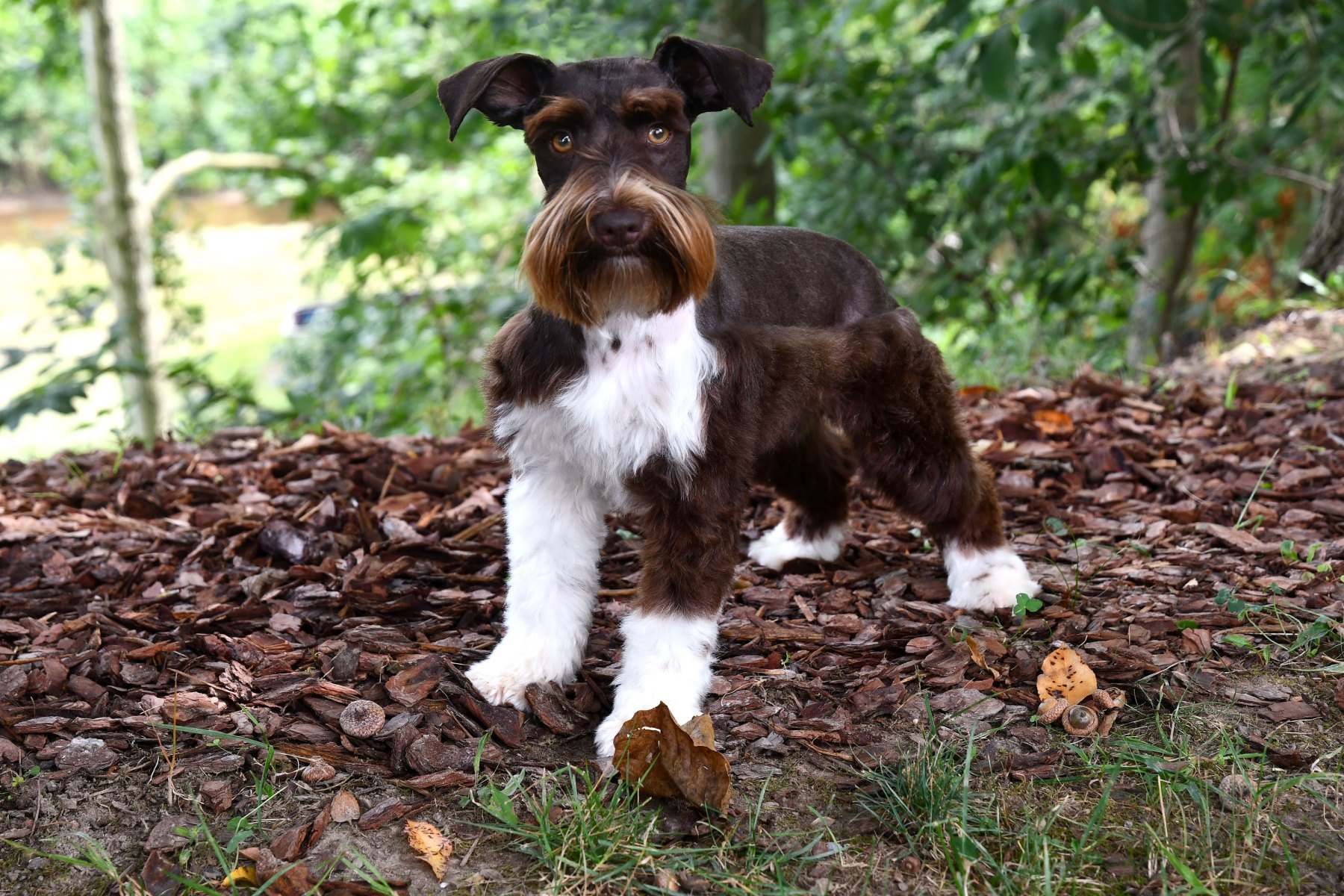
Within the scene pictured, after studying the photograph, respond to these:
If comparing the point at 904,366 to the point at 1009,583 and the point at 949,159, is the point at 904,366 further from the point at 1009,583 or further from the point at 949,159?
the point at 949,159

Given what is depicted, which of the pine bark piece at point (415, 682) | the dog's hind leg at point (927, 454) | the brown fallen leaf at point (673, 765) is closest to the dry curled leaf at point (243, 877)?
the pine bark piece at point (415, 682)

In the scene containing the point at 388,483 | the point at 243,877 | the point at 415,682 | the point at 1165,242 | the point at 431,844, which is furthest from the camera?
the point at 1165,242

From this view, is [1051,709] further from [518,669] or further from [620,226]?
[620,226]

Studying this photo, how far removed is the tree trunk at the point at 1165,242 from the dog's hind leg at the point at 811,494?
3.74m

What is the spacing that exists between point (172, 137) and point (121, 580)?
46.7 ft

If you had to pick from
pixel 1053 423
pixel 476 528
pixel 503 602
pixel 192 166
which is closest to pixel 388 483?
pixel 476 528

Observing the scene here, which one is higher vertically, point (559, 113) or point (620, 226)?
point (559, 113)

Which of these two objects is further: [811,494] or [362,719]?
[811,494]

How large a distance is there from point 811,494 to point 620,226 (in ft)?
6.08

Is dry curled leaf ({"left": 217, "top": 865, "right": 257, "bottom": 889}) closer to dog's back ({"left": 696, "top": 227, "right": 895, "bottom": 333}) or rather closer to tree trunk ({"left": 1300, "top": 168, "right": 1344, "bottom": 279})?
dog's back ({"left": 696, "top": 227, "right": 895, "bottom": 333})

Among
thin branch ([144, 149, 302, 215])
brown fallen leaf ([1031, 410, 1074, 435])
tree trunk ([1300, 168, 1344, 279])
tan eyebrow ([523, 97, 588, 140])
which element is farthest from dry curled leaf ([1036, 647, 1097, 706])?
thin branch ([144, 149, 302, 215])

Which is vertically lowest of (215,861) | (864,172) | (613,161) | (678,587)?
(215,861)

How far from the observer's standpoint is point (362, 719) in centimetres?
325

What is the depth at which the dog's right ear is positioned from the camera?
321 centimetres
